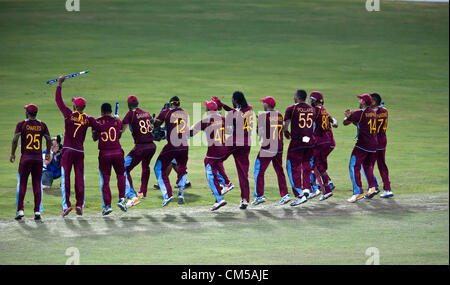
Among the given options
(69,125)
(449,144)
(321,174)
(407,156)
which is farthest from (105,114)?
(449,144)

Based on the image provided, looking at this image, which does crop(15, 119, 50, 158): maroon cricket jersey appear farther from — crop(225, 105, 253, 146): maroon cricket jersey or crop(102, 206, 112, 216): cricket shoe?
crop(225, 105, 253, 146): maroon cricket jersey

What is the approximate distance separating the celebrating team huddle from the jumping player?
0.02 m

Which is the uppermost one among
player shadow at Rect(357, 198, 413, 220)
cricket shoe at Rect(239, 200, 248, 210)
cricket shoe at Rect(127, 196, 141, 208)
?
cricket shoe at Rect(127, 196, 141, 208)

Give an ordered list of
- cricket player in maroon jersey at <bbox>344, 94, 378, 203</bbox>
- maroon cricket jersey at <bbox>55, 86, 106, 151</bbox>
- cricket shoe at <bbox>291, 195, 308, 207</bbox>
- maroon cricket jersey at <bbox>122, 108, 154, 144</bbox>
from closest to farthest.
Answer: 1. maroon cricket jersey at <bbox>55, 86, 106, 151</bbox>
2. maroon cricket jersey at <bbox>122, 108, 154, 144</bbox>
3. cricket shoe at <bbox>291, 195, 308, 207</bbox>
4. cricket player in maroon jersey at <bbox>344, 94, 378, 203</bbox>

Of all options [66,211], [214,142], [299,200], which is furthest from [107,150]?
[299,200]

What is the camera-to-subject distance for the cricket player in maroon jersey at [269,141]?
15.0m

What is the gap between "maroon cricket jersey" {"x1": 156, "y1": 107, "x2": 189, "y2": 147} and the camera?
15391 mm

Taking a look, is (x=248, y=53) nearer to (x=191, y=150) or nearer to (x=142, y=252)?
(x=191, y=150)

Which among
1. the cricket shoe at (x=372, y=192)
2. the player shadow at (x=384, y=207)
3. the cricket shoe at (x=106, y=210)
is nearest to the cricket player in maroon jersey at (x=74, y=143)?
the cricket shoe at (x=106, y=210)

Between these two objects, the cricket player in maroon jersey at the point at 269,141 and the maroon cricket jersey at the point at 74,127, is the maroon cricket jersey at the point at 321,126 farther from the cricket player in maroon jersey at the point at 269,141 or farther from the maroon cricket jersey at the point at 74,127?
the maroon cricket jersey at the point at 74,127

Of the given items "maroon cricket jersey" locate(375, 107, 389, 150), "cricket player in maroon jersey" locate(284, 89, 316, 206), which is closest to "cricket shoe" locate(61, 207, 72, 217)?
"cricket player in maroon jersey" locate(284, 89, 316, 206)

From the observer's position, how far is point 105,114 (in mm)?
14242

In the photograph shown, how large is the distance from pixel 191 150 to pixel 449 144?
365 inches

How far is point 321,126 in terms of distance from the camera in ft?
Answer: 51.5
